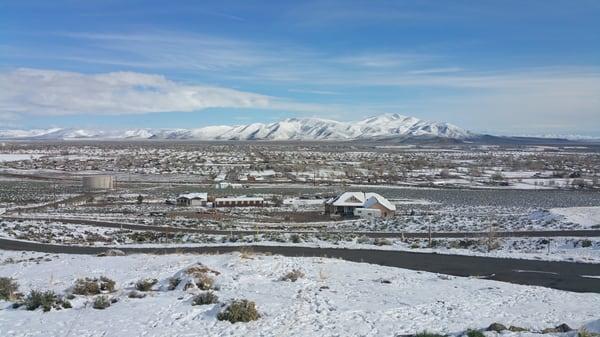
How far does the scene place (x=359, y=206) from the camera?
160ft

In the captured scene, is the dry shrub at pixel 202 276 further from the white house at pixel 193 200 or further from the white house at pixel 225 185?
the white house at pixel 225 185

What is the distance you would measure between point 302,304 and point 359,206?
3700cm

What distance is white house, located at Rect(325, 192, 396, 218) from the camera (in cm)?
Answer: 4716

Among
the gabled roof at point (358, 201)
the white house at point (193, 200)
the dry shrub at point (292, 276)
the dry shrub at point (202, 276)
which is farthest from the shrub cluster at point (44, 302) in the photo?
the white house at point (193, 200)

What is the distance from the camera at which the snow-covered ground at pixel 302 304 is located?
1031 centimetres

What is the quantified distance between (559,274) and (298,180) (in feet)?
221

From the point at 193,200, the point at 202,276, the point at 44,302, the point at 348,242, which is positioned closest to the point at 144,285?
the point at 202,276

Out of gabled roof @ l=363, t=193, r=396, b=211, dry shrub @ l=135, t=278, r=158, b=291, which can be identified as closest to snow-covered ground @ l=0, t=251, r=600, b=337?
→ dry shrub @ l=135, t=278, r=158, b=291

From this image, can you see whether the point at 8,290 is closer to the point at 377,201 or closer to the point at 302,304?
the point at 302,304

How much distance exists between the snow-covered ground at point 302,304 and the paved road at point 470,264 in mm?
1820

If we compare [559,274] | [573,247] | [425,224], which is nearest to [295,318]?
[559,274]

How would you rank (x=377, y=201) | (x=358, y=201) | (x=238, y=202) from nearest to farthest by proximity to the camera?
(x=377, y=201) < (x=358, y=201) < (x=238, y=202)

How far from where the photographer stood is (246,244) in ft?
86.1

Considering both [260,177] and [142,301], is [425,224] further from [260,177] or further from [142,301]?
[260,177]
